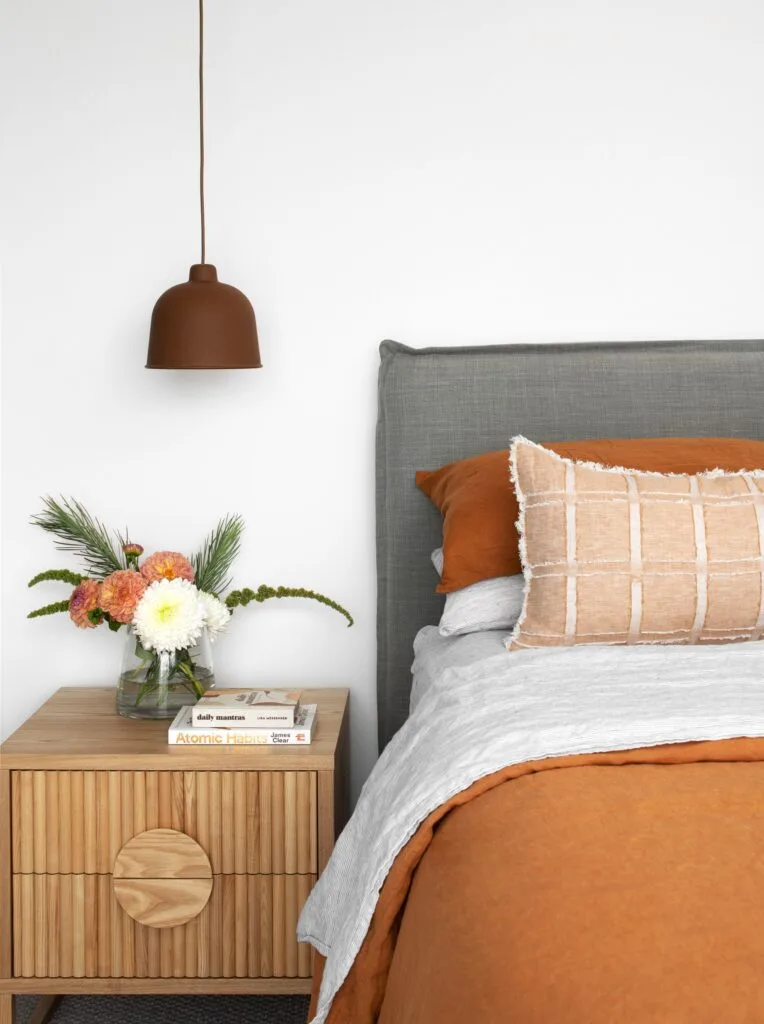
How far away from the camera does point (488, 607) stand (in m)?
1.91

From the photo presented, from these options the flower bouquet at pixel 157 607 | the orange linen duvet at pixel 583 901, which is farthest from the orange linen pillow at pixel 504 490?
the orange linen duvet at pixel 583 901

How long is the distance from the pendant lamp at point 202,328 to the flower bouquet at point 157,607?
0.40 meters

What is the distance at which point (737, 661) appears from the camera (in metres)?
1.54

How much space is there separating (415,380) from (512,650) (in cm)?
78

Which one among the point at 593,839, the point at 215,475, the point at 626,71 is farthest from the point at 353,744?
the point at 626,71

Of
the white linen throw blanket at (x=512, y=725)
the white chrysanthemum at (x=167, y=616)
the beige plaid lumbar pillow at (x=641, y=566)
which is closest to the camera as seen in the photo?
the white linen throw blanket at (x=512, y=725)

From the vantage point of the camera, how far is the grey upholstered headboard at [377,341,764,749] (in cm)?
226

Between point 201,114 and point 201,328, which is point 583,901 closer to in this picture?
A: point 201,328

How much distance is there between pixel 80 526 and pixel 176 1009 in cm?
102

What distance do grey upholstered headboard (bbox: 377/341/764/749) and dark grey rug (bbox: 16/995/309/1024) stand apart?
0.72 m

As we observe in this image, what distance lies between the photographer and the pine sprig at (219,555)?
7.52 feet

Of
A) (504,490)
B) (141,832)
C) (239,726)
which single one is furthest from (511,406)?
(141,832)

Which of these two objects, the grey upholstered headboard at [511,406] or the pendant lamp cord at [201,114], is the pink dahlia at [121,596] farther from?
the pendant lamp cord at [201,114]

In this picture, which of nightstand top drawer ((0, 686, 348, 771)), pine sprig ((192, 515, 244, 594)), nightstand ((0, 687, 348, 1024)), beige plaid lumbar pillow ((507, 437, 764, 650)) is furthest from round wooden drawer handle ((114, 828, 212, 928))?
beige plaid lumbar pillow ((507, 437, 764, 650))
